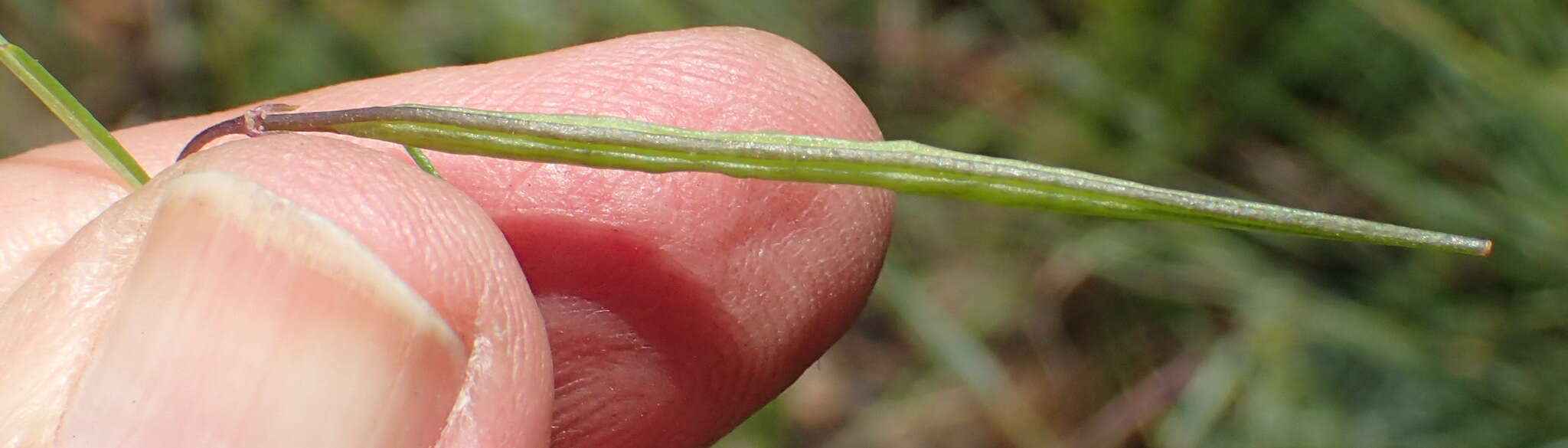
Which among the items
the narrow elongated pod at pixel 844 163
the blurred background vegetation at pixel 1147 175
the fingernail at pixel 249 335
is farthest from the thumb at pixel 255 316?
the blurred background vegetation at pixel 1147 175

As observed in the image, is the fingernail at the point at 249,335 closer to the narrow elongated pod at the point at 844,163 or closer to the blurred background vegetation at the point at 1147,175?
the narrow elongated pod at the point at 844,163

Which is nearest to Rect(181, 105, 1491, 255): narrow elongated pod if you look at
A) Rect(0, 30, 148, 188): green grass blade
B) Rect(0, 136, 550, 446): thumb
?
Rect(0, 136, 550, 446): thumb

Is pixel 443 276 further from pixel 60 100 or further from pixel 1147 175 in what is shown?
pixel 1147 175

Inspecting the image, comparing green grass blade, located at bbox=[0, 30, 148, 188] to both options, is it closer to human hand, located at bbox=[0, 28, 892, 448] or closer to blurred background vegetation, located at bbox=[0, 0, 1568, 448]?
human hand, located at bbox=[0, 28, 892, 448]

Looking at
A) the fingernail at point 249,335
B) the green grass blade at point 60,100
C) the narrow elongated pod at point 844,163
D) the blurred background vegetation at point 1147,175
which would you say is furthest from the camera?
the blurred background vegetation at point 1147,175

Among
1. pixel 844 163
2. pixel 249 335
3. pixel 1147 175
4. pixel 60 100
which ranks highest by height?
pixel 1147 175

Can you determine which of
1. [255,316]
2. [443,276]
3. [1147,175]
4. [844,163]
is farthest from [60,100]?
[1147,175]
